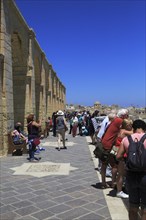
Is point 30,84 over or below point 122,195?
over

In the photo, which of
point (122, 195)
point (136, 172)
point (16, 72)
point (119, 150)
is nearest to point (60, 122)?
point (16, 72)

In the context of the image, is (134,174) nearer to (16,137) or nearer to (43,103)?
(16,137)

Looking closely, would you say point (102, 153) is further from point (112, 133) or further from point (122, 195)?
point (122, 195)

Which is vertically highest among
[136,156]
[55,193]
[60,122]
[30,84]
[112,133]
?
[30,84]

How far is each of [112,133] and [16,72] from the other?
9725 millimetres

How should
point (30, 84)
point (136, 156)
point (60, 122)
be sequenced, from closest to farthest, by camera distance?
point (136, 156), point (60, 122), point (30, 84)

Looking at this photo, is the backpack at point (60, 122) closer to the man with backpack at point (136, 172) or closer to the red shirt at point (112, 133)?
the red shirt at point (112, 133)

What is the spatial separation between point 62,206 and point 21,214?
29.2 inches

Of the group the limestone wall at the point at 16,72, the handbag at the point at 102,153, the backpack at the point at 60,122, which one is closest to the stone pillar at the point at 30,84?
the limestone wall at the point at 16,72

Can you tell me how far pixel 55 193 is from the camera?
6.55 metres

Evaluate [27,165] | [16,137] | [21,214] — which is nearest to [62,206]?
[21,214]

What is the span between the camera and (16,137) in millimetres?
11289

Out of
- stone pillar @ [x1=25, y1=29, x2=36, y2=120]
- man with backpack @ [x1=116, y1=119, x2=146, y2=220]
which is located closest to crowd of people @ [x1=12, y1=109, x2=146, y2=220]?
man with backpack @ [x1=116, y1=119, x2=146, y2=220]

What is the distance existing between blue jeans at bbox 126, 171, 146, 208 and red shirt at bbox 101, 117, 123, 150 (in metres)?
2.47
